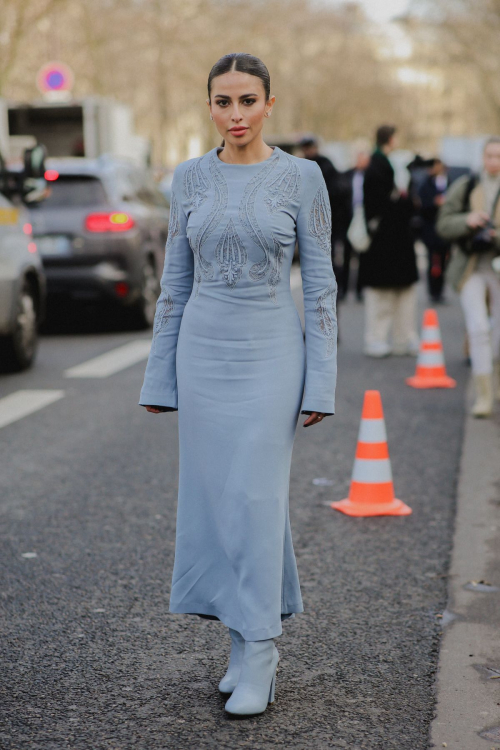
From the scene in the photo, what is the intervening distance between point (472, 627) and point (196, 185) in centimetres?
194

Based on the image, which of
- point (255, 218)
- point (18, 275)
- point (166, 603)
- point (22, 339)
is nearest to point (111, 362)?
point (22, 339)

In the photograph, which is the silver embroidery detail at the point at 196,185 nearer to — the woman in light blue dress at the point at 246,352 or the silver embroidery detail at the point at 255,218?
the woman in light blue dress at the point at 246,352

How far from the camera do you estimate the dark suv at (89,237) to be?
1330 cm

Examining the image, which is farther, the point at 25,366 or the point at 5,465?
the point at 25,366

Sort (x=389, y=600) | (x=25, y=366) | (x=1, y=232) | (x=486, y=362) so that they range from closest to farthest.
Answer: (x=389, y=600) < (x=486, y=362) < (x=1, y=232) < (x=25, y=366)

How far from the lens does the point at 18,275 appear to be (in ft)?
34.3

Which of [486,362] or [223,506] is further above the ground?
[223,506]

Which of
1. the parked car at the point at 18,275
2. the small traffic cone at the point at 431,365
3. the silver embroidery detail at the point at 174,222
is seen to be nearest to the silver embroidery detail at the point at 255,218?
the silver embroidery detail at the point at 174,222

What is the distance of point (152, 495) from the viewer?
6.40 m

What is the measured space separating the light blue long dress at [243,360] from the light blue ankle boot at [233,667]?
92 mm

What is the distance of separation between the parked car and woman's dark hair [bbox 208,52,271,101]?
6.81m

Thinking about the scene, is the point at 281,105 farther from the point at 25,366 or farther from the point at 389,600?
the point at 389,600

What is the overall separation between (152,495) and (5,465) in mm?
1189

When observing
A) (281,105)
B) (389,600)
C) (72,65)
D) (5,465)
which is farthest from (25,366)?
(281,105)
